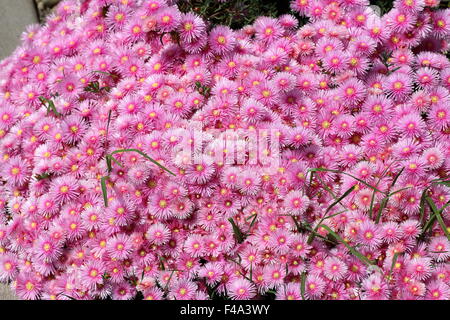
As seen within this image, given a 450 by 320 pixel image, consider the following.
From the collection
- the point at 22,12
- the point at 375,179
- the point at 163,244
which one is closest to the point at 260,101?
the point at 375,179

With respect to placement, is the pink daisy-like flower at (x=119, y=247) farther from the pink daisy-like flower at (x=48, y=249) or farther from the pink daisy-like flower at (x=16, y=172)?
the pink daisy-like flower at (x=16, y=172)

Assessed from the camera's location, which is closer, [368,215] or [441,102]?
[368,215]

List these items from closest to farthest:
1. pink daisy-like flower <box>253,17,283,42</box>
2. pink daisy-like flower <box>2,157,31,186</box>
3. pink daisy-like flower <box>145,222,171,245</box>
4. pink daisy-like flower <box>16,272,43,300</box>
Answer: pink daisy-like flower <box>145,222,171,245</box>
pink daisy-like flower <box>16,272,43,300</box>
pink daisy-like flower <box>2,157,31,186</box>
pink daisy-like flower <box>253,17,283,42</box>

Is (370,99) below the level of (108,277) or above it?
above

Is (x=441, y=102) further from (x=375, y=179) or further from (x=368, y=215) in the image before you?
(x=368, y=215)

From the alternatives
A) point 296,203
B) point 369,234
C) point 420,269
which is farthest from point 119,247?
point 420,269

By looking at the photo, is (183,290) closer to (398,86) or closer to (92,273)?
(92,273)

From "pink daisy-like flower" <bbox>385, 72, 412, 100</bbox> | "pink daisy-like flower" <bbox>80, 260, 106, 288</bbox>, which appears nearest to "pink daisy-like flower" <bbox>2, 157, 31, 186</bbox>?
"pink daisy-like flower" <bbox>80, 260, 106, 288</bbox>

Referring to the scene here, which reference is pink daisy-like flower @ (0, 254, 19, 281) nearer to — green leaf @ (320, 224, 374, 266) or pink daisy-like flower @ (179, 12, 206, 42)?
pink daisy-like flower @ (179, 12, 206, 42)
